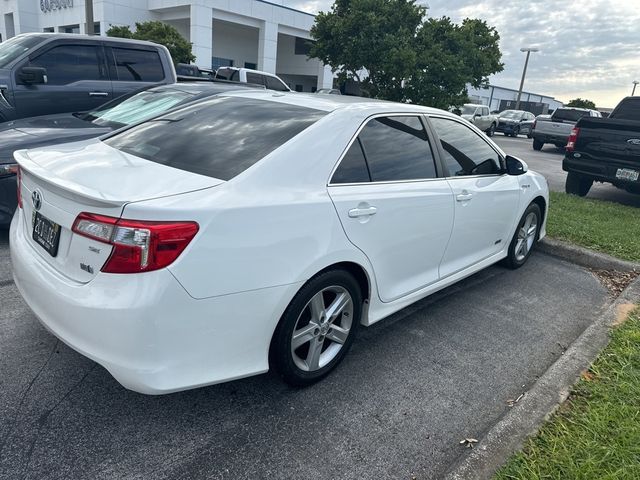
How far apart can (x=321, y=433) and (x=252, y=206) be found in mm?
1200

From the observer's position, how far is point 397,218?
9.75ft

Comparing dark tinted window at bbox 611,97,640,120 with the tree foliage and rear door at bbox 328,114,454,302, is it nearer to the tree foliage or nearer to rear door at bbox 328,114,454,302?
rear door at bbox 328,114,454,302

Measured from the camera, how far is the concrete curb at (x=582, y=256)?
16.8 ft

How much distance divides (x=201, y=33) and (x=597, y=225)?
26.2m

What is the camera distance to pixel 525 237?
200 inches

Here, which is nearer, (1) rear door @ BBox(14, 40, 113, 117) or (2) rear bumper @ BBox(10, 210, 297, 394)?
(2) rear bumper @ BBox(10, 210, 297, 394)

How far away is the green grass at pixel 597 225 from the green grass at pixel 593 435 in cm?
296

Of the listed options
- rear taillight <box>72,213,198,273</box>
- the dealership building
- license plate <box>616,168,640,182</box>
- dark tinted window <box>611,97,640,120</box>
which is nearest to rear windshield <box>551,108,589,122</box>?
dark tinted window <box>611,97,640,120</box>

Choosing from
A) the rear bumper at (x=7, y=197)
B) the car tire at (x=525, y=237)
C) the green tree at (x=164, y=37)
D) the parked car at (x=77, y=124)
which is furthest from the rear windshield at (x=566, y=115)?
the rear bumper at (x=7, y=197)

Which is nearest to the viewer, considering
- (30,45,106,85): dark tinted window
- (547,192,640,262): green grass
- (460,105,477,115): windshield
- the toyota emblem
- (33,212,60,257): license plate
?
(33,212,60,257): license plate

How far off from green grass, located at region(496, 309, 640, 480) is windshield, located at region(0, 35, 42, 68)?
712cm

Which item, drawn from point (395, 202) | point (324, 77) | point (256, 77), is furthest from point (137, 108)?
point (324, 77)

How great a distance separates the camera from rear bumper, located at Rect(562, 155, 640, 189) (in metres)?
7.85

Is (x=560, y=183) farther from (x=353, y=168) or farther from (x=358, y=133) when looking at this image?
(x=353, y=168)
